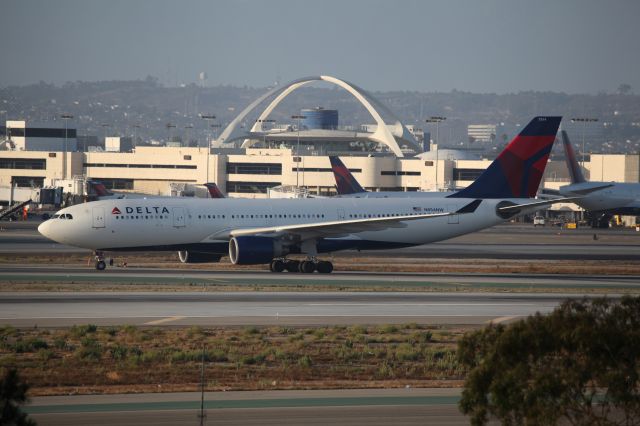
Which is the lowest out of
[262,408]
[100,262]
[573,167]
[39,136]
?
[262,408]

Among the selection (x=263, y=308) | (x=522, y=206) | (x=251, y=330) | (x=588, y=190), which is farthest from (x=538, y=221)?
(x=251, y=330)

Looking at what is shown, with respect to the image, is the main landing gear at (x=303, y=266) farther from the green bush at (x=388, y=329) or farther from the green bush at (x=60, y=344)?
the green bush at (x=60, y=344)

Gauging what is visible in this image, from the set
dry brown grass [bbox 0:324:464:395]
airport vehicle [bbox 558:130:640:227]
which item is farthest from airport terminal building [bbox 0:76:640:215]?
dry brown grass [bbox 0:324:464:395]

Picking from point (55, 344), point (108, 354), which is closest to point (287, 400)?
point (108, 354)

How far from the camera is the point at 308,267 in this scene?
197 ft

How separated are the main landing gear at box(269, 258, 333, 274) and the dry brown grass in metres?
20.6

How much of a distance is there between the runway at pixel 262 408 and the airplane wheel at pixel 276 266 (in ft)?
103

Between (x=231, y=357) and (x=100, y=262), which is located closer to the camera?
(x=231, y=357)

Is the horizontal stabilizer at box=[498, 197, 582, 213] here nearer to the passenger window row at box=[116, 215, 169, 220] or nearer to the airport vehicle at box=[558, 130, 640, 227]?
the passenger window row at box=[116, 215, 169, 220]

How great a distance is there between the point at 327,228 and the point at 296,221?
290cm

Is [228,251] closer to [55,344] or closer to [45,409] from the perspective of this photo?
[55,344]

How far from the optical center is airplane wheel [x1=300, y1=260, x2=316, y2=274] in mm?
59969

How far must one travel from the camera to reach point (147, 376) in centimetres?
3014

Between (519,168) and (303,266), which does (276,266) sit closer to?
(303,266)
